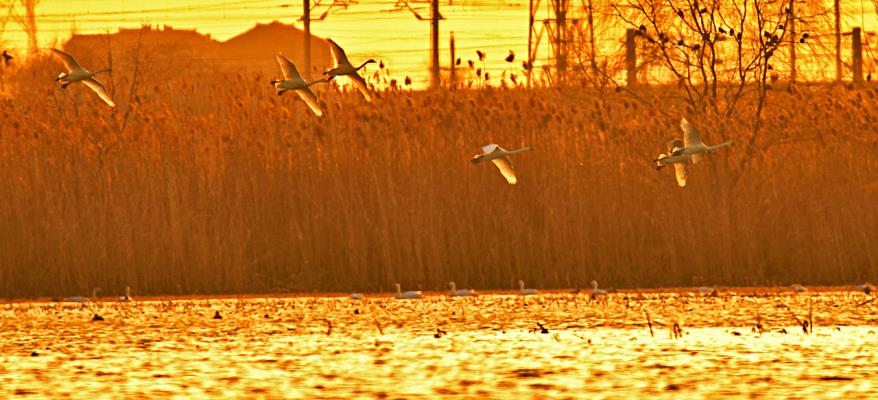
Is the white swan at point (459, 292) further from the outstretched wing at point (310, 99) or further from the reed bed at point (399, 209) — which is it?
the outstretched wing at point (310, 99)

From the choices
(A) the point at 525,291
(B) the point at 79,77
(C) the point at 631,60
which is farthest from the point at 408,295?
(C) the point at 631,60

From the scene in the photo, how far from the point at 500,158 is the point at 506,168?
16 centimetres

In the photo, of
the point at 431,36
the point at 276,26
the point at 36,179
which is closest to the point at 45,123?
the point at 36,179

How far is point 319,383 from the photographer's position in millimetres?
7887

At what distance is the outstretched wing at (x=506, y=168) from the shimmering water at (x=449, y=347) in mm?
927

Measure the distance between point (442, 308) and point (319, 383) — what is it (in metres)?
3.49

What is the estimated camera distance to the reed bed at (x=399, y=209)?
42.4 ft

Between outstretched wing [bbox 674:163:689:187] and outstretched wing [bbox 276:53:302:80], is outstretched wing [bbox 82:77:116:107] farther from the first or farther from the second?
outstretched wing [bbox 674:163:689:187]

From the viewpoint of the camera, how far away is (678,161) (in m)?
13.2

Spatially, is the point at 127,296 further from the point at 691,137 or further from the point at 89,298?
the point at 691,137

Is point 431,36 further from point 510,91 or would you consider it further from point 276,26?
point 276,26

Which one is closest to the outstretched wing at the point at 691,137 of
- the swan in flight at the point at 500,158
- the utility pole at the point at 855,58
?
the swan in flight at the point at 500,158

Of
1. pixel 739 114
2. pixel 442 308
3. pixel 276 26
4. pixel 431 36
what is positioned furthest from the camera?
pixel 276 26

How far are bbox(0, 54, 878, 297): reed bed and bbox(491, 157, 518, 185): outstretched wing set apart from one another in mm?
406
